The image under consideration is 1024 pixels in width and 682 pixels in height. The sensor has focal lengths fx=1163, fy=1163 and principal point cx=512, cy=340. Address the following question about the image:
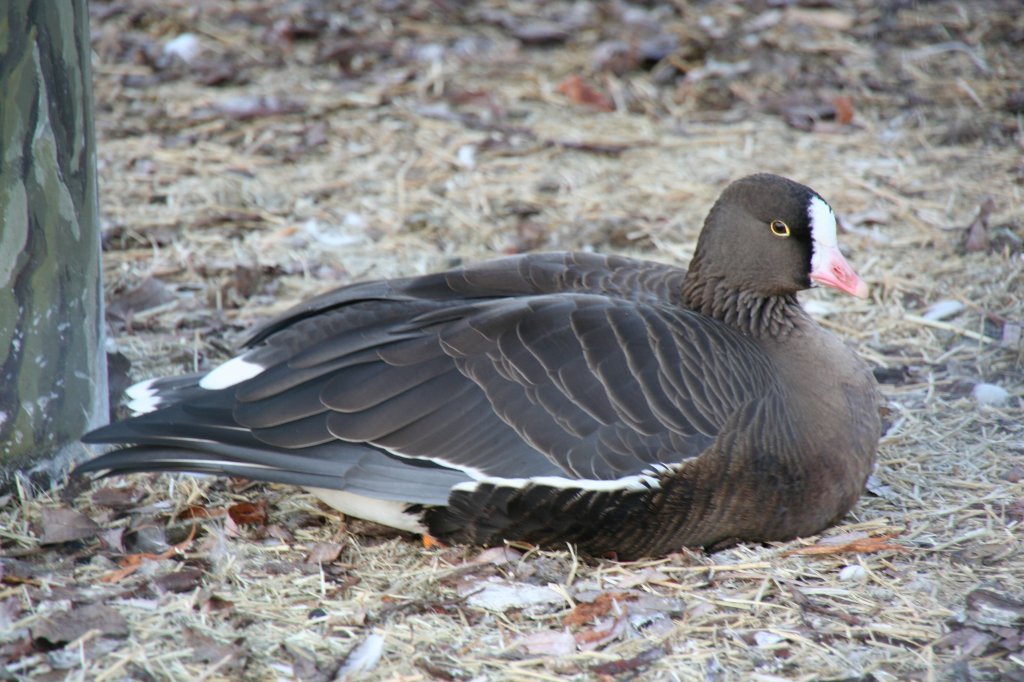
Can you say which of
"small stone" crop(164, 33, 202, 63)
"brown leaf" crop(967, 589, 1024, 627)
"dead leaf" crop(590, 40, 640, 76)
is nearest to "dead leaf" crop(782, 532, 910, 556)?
"brown leaf" crop(967, 589, 1024, 627)

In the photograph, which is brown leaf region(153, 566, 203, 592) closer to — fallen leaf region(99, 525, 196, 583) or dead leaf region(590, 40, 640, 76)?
fallen leaf region(99, 525, 196, 583)

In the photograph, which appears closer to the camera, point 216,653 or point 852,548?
point 216,653

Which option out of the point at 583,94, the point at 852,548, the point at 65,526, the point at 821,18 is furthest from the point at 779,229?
the point at 821,18

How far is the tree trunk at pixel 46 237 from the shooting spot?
3668 mm

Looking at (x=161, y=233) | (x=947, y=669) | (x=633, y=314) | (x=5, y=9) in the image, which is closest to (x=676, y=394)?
(x=633, y=314)

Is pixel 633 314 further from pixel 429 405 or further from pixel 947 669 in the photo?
pixel 947 669

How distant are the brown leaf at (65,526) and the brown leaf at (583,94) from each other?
498 cm

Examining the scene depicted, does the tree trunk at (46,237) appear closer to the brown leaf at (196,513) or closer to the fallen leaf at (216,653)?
the brown leaf at (196,513)

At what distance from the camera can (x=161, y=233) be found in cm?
616

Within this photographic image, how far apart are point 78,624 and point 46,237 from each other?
1.29 m

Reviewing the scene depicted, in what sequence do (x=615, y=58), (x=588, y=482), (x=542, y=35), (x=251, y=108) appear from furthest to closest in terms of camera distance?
(x=542, y=35) < (x=615, y=58) < (x=251, y=108) < (x=588, y=482)

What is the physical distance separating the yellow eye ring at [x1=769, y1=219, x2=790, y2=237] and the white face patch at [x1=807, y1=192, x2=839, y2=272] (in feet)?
0.29

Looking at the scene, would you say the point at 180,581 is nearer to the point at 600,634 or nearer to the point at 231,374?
the point at 231,374

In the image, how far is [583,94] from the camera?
7.93 metres
